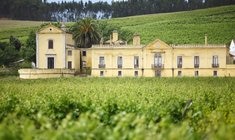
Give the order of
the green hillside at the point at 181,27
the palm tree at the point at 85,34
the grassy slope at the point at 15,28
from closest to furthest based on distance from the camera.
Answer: the palm tree at the point at 85,34 < the green hillside at the point at 181,27 < the grassy slope at the point at 15,28

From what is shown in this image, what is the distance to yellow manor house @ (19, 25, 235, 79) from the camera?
6950 centimetres

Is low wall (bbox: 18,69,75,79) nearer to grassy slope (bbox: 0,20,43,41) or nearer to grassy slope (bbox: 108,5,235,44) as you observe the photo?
grassy slope (bbox: 108,5,235,44)

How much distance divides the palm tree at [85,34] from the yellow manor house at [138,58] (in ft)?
21.9

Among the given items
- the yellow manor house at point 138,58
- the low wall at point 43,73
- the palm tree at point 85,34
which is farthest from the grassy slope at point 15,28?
the low wall at point 43,73

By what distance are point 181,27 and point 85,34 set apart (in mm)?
34735

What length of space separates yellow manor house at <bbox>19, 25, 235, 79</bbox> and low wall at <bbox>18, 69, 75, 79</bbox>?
76 cm

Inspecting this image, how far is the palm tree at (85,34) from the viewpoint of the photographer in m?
78.0

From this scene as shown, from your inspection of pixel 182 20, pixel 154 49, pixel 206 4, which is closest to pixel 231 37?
pixel 182 20

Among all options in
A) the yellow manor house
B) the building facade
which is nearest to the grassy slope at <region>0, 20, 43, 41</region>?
the yellow manor house

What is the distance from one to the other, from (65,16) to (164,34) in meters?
72.6

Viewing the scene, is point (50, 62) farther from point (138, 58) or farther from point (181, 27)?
point (181, 27)

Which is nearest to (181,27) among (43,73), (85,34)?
(85,34)

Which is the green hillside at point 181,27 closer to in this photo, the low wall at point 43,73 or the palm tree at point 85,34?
the palm tree at point 85,34

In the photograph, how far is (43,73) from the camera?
218 feet
